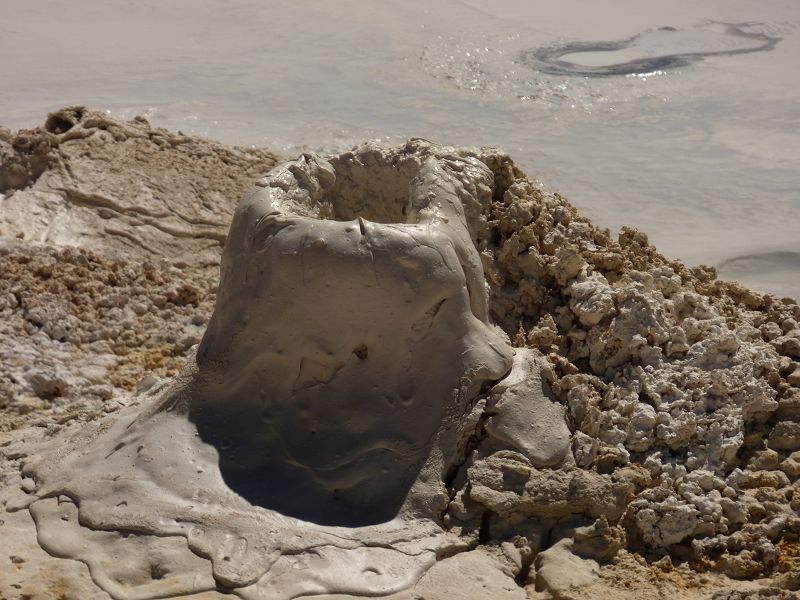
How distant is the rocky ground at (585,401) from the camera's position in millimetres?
2869

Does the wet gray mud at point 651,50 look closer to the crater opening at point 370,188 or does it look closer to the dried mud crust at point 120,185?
the dried mud crust at point 120,185

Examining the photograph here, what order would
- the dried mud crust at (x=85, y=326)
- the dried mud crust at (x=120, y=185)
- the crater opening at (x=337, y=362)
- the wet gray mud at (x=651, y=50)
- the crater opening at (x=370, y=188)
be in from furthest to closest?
the wet gray mud at (x=651, y=50) → the dried mud crust at (x=120, y=185) → the dried mud crust at (x=85, y=326) → the crater opening at (x=370, y=188) → the crater opening at (x=337, y=362)

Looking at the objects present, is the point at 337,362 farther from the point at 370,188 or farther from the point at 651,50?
the point at 651,50

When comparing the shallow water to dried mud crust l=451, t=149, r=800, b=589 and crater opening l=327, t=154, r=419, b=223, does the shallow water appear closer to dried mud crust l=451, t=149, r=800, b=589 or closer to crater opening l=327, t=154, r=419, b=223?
dried mud crust l=451, t=149, r=800, b=589

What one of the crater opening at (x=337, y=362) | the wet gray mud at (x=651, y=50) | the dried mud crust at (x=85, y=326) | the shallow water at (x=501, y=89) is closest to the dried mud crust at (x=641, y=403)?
the crater opening at (x=337, y=362)

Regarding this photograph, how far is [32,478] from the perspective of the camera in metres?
3.24

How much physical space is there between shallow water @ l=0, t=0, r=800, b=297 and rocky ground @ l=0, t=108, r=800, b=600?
7.80 feet

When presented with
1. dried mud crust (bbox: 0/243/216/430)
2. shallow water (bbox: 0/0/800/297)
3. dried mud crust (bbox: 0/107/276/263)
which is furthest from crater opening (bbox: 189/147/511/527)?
shallow water (bbox: 0/0/800/297)

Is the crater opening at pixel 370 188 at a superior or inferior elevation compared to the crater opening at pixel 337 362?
superior

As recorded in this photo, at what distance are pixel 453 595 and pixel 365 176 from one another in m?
1.54

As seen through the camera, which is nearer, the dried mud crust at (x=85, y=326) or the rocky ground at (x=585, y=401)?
the rocky ground at (x=585, y=401)

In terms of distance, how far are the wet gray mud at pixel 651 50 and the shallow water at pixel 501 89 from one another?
36 millimetres

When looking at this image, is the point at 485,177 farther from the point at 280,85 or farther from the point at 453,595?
the point at 280,85

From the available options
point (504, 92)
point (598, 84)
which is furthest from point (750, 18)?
point (504, 92)
